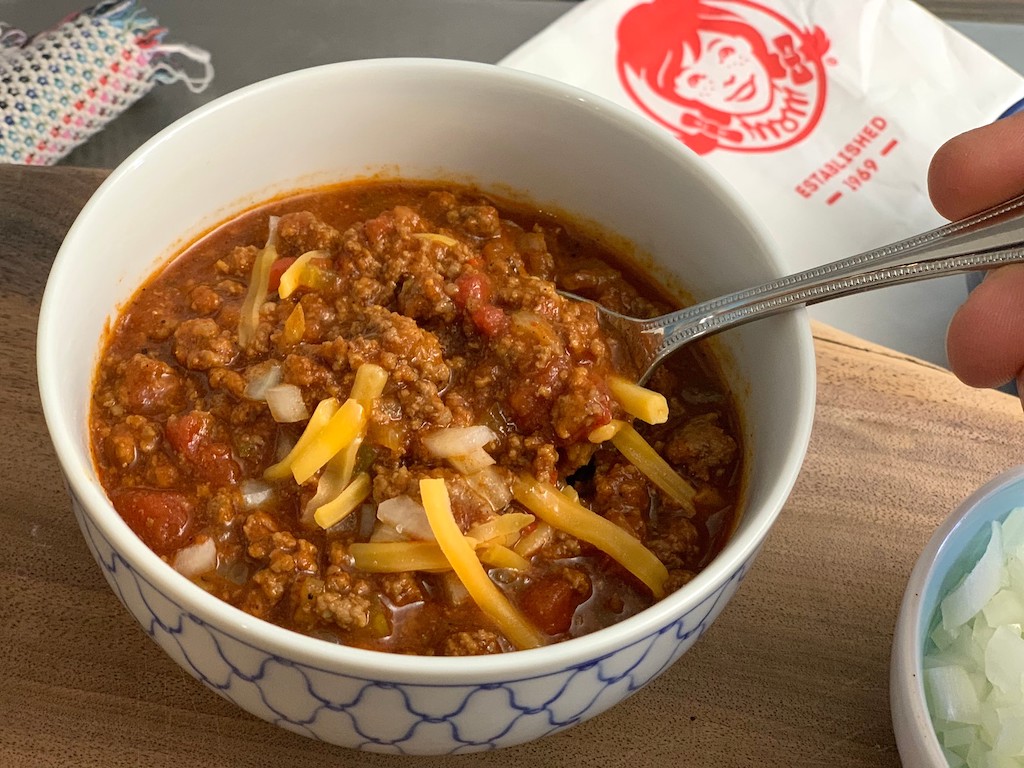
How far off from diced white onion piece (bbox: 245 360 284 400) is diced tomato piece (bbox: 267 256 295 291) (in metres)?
0.23

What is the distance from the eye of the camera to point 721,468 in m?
2.12

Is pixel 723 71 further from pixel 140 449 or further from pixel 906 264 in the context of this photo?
pixel 140 449

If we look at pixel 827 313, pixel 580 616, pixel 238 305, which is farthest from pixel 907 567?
pixel 238 305

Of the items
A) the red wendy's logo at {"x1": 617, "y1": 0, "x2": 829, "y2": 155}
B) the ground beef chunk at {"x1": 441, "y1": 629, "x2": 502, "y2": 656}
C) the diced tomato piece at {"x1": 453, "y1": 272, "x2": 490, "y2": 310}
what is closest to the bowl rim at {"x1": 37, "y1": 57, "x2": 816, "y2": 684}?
the ground beef chunk at {"x1": 441, "y1": 629, "x2": 502, "y2": 656}

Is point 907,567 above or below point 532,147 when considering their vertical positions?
below

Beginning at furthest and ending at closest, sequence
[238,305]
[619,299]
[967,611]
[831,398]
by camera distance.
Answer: [831,398] → [619,299] → [238,305] → [967,611]

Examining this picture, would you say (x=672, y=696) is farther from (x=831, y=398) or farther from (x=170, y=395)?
(x=170, y=395)

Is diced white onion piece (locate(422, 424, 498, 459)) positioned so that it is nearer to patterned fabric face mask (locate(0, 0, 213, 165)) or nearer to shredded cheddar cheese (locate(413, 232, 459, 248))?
shredded cheddar cheese (locate(413, 232, 459, 248))

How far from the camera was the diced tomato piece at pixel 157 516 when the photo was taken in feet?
6.26

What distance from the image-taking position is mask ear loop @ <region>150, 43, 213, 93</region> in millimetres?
3823

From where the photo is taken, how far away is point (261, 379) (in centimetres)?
207

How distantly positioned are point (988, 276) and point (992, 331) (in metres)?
0.18

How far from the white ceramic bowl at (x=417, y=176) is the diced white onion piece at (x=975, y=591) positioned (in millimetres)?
493

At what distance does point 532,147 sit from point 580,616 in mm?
1082
